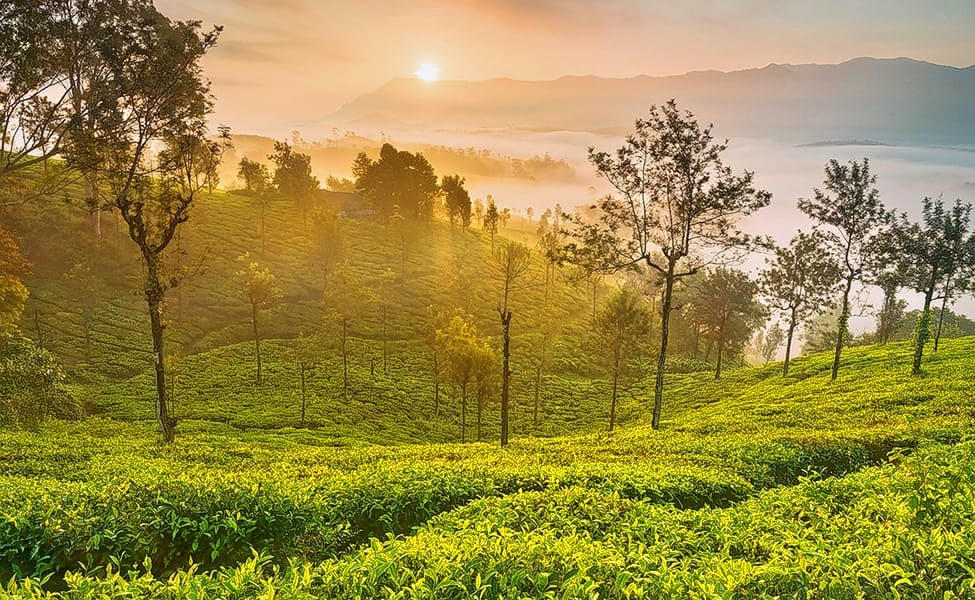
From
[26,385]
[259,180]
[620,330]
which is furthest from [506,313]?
[259,180]

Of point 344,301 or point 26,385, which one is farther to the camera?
point 344,301

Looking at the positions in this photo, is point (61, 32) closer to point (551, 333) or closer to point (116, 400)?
point (116, 400)

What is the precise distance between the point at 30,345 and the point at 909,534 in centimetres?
4030

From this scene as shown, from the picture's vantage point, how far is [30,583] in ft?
16.3

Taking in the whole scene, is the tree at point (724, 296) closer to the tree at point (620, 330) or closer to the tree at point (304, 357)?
the tree at point (620, 330)

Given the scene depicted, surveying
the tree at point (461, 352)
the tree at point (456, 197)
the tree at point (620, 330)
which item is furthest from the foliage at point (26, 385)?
the tree at point (456, 197)

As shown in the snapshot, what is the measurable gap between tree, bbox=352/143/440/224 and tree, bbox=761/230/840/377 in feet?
272

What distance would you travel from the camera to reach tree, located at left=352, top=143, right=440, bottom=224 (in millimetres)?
121938

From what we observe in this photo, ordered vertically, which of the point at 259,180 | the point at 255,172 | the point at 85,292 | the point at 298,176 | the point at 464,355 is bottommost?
the point at 85,292

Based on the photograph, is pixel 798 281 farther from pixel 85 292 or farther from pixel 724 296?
pixel 85 292

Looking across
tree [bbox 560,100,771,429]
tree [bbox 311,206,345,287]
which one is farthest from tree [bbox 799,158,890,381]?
tree [bbox 311,206,345,287]

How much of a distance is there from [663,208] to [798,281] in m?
42.5

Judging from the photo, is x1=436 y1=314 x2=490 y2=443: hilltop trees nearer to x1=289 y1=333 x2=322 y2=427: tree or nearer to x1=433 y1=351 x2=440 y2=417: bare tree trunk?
x1=433 y1=351 x2=440 y2=417: bare tree trunk

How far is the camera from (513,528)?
851 cm
